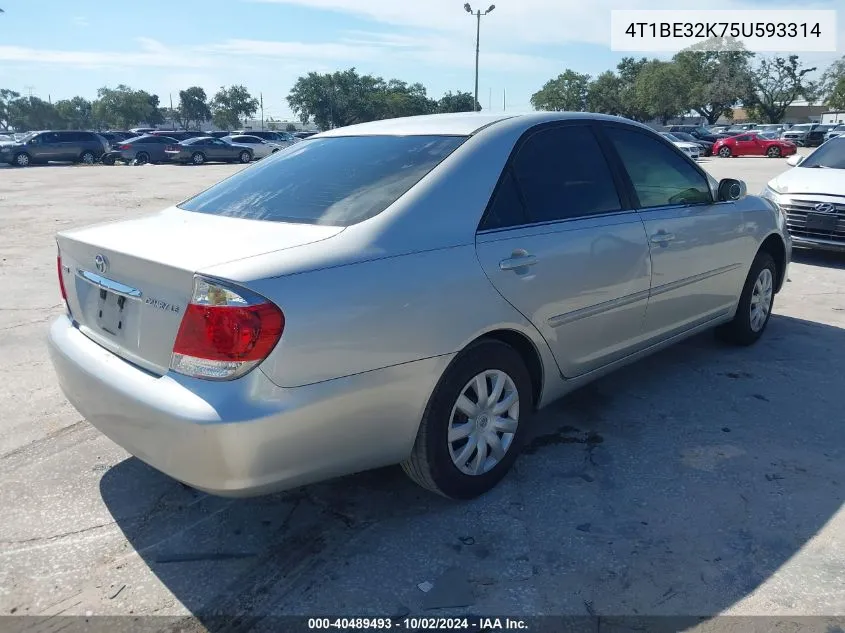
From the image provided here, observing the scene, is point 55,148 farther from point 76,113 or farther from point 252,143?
point 76,113

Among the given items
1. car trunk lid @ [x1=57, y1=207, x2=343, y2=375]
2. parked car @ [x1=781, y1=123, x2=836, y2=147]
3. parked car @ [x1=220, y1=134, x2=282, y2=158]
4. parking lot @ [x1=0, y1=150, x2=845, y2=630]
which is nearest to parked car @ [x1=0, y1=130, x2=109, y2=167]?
parked car @ [x1=220, y1=134, x2=282, y2=158]

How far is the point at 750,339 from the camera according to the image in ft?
17.0

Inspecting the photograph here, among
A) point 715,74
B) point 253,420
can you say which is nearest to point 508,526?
point 253,420

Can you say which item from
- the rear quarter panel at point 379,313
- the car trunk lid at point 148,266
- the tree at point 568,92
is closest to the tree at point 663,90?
the tree at point 568,92

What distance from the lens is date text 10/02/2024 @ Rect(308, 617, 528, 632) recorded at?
2371mm

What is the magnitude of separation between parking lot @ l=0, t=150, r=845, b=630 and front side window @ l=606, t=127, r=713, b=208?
1.20 m

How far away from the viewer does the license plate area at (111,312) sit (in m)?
2.73

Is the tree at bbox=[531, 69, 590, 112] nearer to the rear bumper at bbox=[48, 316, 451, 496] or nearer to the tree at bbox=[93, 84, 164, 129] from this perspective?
the tree at bbox=[93, 84, 164, 129]

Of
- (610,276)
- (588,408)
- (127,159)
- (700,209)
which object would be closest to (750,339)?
(700,209)

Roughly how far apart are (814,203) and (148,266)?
774cm

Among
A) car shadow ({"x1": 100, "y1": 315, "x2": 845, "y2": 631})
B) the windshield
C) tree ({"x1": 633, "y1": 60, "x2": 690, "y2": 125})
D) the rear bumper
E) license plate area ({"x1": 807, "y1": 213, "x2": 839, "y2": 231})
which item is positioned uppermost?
tree ({"x1": 633, "y1": 60, "x2": 690, "y2": 125})

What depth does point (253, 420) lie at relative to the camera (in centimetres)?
230

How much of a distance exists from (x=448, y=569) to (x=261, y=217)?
5.38ft

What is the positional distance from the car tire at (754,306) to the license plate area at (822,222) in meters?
3.10
